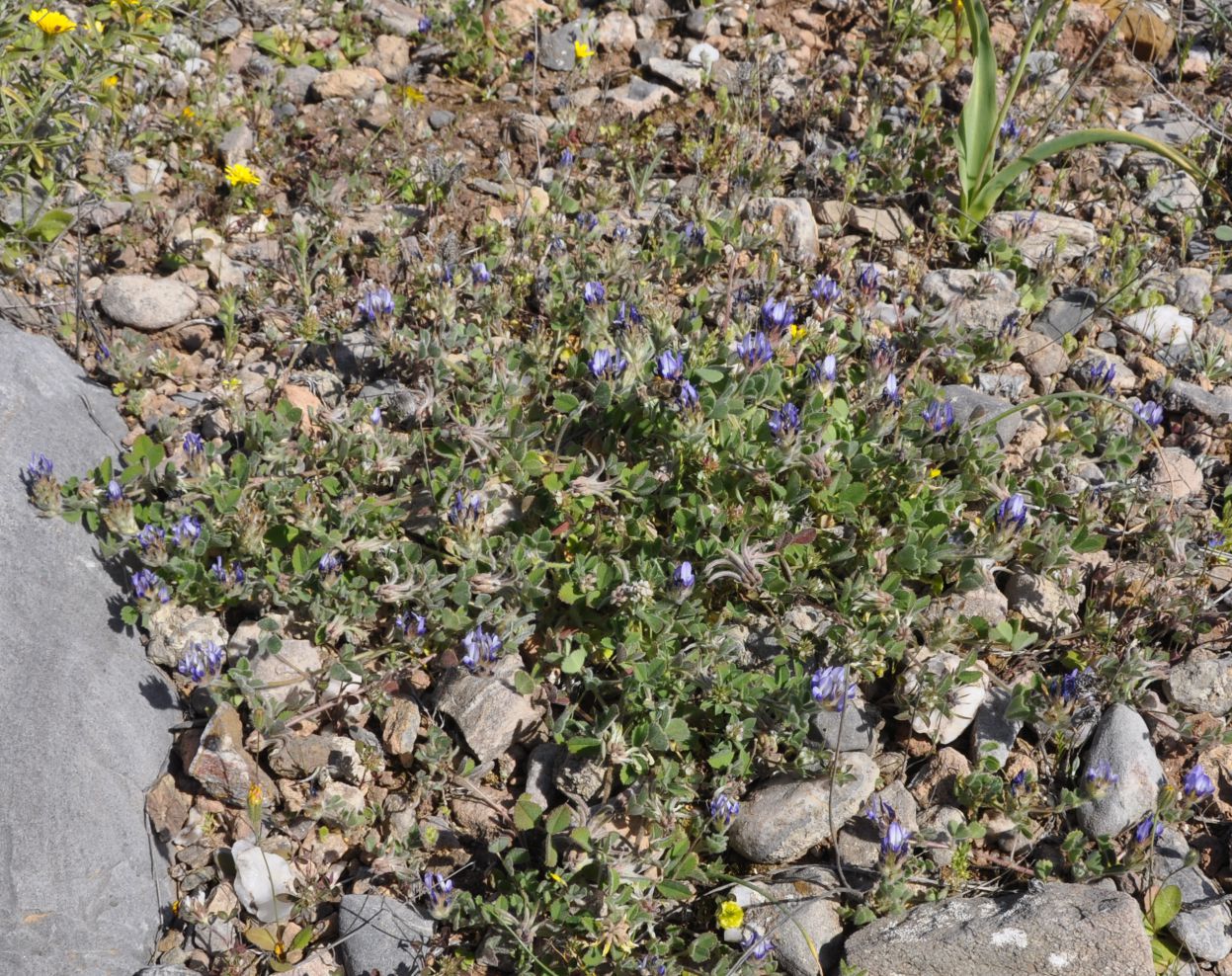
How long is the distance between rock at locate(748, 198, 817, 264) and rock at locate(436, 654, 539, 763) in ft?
7.52

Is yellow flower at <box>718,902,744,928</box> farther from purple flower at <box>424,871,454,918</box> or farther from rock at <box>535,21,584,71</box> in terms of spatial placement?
rock at <box>535,21,584,71</box>

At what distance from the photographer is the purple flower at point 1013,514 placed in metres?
3.44

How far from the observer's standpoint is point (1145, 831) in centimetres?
305

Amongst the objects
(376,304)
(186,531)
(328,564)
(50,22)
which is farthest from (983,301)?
(50,22)

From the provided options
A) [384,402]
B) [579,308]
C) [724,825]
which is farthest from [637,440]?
[724,825]

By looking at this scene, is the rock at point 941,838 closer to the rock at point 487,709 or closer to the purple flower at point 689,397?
the rock at point 487,709

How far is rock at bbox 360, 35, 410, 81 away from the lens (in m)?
5.47

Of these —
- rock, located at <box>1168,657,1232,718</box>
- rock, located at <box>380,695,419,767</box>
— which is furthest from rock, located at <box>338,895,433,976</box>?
rock, located at <box>1168,657,1232,718</box>

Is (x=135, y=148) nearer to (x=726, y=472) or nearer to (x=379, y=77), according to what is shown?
(x=379, y=77)

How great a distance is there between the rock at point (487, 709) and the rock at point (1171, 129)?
409 cm

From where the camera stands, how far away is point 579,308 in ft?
14.0

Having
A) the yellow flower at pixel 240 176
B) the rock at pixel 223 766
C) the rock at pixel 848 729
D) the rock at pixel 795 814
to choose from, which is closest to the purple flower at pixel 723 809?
the rock at pixel 795 814

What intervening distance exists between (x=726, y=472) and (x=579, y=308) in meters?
1.01

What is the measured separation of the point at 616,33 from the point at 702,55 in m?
0.51
